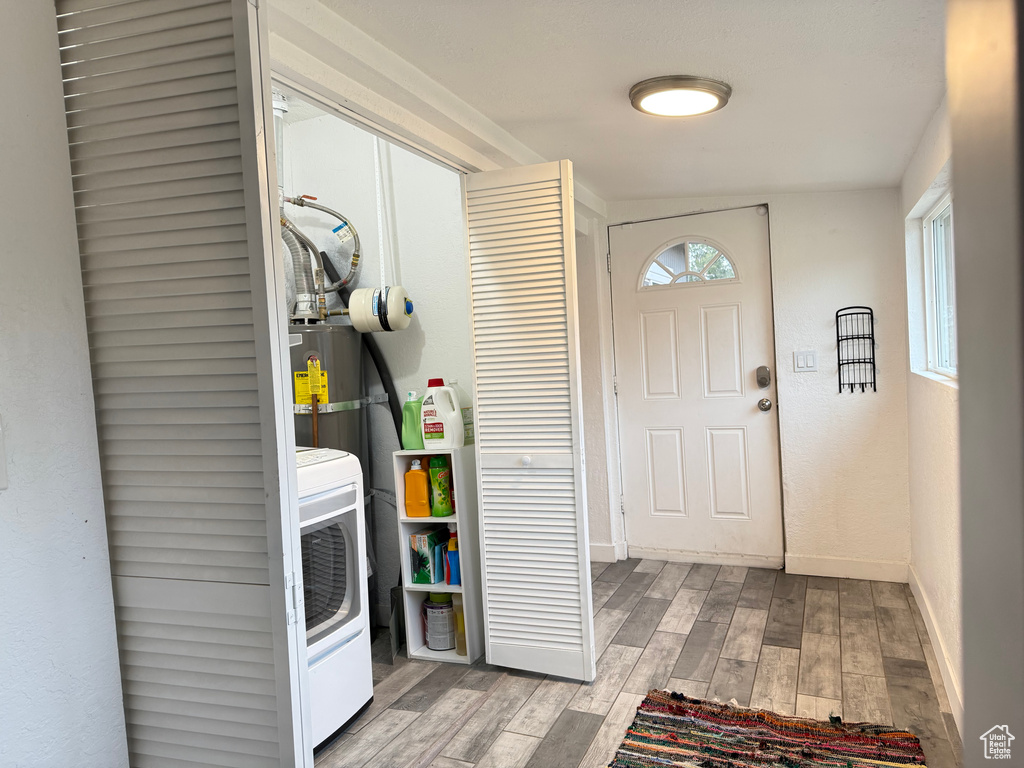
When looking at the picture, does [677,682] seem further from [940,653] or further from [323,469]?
[323,469]

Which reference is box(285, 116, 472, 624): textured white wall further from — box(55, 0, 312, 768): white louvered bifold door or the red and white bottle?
box(55, 0, 312, 768): white louvered bifold door

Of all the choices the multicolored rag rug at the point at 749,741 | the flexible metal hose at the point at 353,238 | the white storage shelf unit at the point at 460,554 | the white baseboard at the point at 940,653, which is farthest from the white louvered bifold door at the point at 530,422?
the white baseboard at the point at 940,653

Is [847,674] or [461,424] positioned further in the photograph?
[461,424]

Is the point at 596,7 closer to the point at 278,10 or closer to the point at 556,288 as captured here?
the point at 278,10

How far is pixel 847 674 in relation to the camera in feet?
9.26

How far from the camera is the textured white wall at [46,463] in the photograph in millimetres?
1056

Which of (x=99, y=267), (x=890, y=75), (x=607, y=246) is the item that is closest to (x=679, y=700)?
(x=890, y=75)

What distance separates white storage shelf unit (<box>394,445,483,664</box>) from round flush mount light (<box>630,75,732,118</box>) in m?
1.61

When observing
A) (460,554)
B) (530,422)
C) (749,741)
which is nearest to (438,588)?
(460,554)

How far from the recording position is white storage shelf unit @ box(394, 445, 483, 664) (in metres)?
3.15

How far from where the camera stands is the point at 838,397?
157 inches

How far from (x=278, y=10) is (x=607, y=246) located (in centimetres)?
315

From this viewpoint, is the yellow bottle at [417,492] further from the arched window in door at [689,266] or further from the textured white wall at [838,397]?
the textured white wall at [838,397]

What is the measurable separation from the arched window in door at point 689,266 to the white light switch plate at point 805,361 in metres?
0.60
